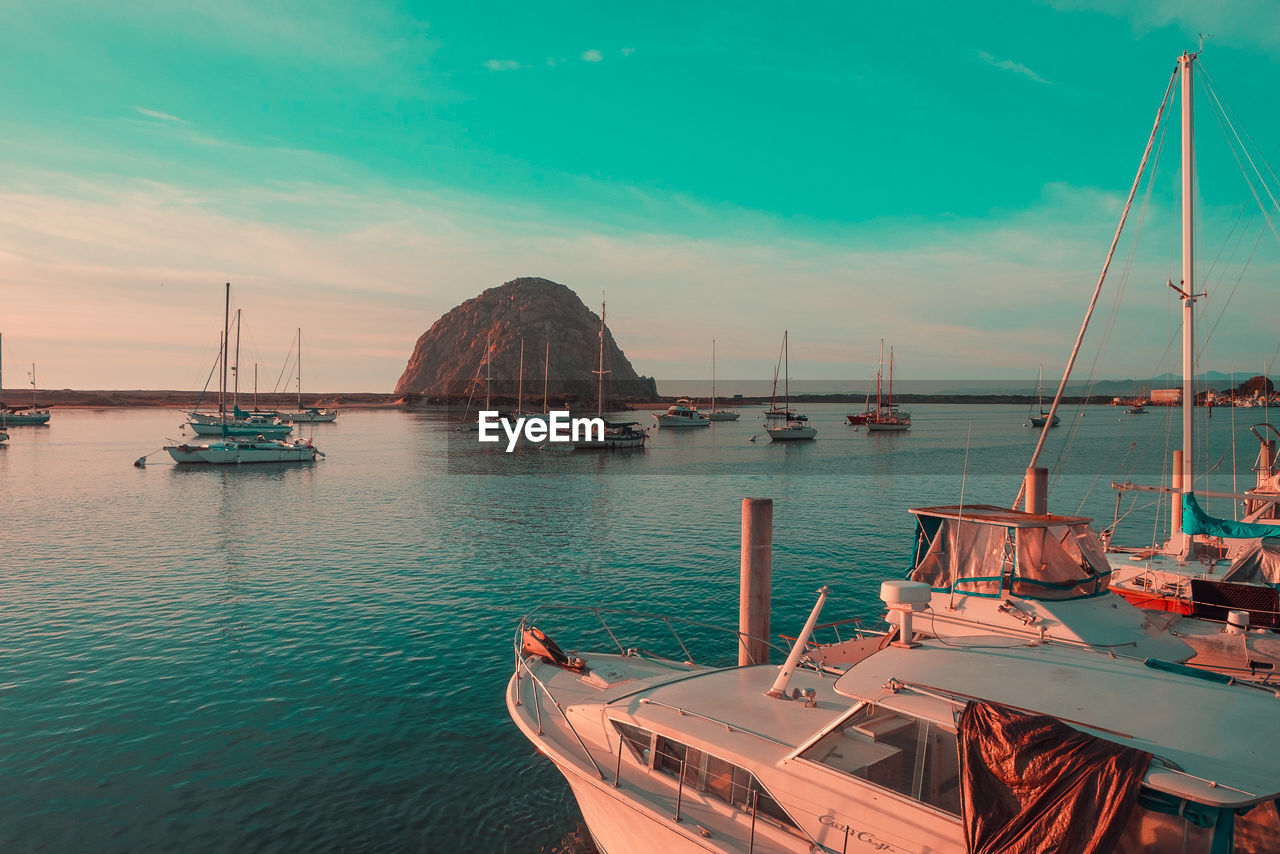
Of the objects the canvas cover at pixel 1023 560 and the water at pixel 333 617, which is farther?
the canvas cover at pixel 1023 560

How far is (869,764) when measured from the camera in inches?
322

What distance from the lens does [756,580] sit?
48.5 ft

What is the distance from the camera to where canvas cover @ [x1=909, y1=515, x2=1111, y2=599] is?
14.9 metres

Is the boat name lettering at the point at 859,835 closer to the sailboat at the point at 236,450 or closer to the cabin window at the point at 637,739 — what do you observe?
the cabin window at the point at 637,739

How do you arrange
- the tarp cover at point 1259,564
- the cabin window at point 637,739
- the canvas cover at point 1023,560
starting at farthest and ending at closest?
the tarp cover at point 1259,564
the canvas cover at point 1023,560
the cabin window at point 637,739

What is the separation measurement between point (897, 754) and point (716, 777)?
90.5 inches

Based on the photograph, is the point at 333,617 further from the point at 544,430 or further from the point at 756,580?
the point at 544,430

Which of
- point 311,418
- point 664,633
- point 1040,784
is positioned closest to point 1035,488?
point 664,633

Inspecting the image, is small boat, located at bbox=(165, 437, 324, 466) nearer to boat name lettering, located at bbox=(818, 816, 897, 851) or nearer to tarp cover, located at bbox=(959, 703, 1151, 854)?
boat name lettering, located at bbox=(818, 816, 897, 851)

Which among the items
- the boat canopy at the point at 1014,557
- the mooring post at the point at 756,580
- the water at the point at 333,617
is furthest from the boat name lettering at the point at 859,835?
the boat canopy at the point at 1014,557

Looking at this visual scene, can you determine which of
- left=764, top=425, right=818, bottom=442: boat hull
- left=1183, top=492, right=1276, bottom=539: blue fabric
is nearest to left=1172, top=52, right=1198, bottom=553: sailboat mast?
left=1183, top=492, right=1276, bottom=539: blue fabric

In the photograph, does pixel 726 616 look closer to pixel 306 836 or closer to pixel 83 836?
pixel 306 836

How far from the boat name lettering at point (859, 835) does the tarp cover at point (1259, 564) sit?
48.5 feet

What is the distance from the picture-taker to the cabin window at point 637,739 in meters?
9.95
